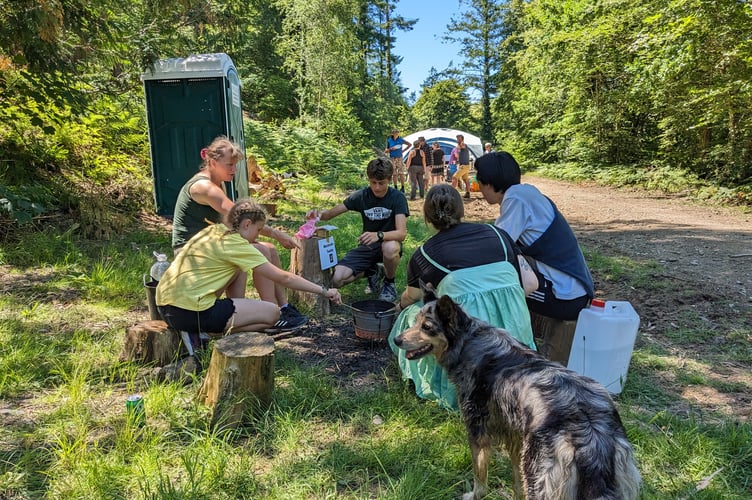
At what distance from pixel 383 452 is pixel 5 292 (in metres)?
4.46

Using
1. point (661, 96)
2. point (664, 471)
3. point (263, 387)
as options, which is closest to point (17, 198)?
point (263, 387)

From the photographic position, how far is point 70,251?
595 cm

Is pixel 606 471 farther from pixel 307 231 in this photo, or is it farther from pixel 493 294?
pixel 307 231

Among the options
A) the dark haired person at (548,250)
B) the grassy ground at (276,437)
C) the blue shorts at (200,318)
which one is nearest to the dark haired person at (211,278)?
the blue shorts at (200,318)

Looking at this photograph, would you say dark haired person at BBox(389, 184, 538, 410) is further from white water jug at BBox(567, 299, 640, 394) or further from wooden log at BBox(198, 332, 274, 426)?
wooden log at BBox(198, 332, 274, 426)

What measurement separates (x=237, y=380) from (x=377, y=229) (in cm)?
284

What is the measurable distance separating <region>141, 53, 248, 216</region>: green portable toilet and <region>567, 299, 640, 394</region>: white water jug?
240 inches

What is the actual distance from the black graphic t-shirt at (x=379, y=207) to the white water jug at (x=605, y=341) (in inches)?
98.0

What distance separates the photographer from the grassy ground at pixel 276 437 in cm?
231

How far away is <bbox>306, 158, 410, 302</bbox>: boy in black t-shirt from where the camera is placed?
5.04 m

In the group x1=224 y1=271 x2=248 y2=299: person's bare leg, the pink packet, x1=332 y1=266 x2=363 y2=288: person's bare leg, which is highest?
the pink packet

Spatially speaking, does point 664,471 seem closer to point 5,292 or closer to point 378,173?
point 378,173

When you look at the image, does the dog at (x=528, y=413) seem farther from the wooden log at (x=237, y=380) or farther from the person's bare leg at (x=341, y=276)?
the person's bare leg at (x=341, y=276)

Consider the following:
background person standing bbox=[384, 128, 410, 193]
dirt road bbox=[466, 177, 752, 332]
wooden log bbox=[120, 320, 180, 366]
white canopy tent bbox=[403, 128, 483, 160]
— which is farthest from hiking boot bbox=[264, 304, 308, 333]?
white canopy tent bbox=[403, 128, 483, 160]
